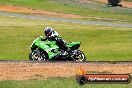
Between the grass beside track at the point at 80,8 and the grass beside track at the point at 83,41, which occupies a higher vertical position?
the grass beside track at the point at 83,41

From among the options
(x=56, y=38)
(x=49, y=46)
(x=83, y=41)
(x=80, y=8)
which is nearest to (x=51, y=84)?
(x=56, y=38)

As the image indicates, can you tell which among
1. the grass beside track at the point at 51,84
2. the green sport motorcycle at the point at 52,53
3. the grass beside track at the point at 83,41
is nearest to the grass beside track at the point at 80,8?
the grass beside track at the point at 83,41

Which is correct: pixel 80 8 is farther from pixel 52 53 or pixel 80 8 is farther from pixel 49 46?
pixel 52 53

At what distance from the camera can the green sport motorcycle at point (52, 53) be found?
2414 cm

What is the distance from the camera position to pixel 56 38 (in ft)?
78.9

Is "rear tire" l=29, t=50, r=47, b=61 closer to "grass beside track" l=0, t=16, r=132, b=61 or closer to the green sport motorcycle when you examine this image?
the green sport motorcycle

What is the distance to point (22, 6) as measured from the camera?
67.9m

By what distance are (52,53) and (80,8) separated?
45.7 metres

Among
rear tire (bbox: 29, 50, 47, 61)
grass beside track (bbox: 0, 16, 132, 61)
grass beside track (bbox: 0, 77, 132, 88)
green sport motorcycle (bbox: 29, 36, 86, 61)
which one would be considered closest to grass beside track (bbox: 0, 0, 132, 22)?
grass beside track (bbox: 0, 16, 132, 61)

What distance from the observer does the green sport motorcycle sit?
24.1m

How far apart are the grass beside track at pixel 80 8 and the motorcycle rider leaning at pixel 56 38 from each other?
118ft

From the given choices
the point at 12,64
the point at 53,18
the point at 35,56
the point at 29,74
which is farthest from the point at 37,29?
the point at 29,74

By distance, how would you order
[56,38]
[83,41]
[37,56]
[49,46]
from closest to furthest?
[56,38] → [37,56] → [49,46] → [83,41]

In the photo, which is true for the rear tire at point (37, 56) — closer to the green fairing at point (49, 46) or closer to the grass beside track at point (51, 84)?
the green fairing at point (49, 46)
